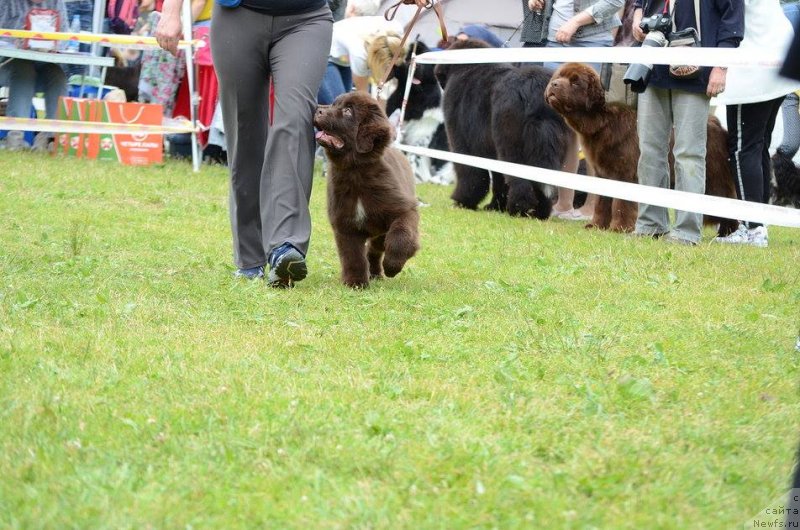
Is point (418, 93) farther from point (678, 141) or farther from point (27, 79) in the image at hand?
point (678, 141)

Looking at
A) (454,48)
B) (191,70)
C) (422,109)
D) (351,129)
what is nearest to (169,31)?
(351,129)

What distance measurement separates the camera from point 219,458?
296 centimetres

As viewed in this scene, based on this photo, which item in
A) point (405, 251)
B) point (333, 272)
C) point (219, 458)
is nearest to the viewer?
point (219, 458)

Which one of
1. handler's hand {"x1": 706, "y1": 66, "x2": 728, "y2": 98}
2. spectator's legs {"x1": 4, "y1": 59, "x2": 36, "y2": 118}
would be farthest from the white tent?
handler's hand {"x1": 706, "y1": 66, "x2": 728, "y2": 98}

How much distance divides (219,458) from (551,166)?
7.01 metres

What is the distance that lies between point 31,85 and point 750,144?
24.9 ft

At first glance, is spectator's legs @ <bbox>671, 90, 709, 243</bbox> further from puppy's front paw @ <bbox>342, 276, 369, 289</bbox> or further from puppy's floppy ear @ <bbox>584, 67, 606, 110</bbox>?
puppy's front paw @ <bbox>342, 276, 369, 289</bbox>

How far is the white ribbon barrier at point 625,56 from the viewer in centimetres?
666

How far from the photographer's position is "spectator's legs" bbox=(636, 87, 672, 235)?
7.98 m

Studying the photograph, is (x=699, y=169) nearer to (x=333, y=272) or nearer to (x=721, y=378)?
(x=333, y=272)

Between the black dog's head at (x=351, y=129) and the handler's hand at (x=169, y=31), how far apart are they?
83 cm

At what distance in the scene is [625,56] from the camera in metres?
7.52

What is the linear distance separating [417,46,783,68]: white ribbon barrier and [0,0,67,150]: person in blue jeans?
4.59 meters

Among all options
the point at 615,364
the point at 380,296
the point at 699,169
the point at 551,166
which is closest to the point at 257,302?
the point at 380,296
